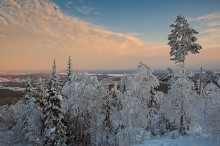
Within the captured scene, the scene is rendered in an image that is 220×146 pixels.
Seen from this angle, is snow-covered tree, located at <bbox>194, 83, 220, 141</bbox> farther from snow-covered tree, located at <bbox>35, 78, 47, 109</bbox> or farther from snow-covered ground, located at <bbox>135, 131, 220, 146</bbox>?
snow-covered tree, located at <bbox>35, 78, 47, 109</bbox>

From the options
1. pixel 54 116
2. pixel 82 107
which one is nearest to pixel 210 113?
pixel 82 107

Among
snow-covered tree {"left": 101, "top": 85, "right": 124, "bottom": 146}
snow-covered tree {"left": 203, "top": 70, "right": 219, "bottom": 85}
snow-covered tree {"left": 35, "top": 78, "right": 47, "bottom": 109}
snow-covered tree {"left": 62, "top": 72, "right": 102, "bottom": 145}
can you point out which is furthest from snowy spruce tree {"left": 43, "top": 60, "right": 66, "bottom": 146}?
snow-covered tree {"left": 203, "top": 70, "right": 219, "bottom": 85}

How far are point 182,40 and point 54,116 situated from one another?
22.4 m

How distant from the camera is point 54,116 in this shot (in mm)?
39219

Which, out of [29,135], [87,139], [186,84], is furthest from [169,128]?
[29,135]

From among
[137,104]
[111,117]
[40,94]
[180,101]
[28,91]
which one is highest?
[180,101]

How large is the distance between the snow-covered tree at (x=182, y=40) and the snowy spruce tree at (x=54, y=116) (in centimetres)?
1893

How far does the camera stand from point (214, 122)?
28078 millimetres

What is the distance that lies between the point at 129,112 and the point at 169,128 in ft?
29.9

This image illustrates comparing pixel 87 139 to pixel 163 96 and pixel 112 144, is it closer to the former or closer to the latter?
pixel 112 144

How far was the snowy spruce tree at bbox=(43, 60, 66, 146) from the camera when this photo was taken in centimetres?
3844

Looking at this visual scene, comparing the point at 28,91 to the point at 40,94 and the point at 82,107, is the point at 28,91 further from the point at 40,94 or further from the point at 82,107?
the point at 82,107

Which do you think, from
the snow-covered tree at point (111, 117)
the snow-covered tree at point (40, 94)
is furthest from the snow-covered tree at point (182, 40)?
the snow-covered tree at point (40, 94)

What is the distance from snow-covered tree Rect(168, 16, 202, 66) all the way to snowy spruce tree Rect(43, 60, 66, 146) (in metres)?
18.9
